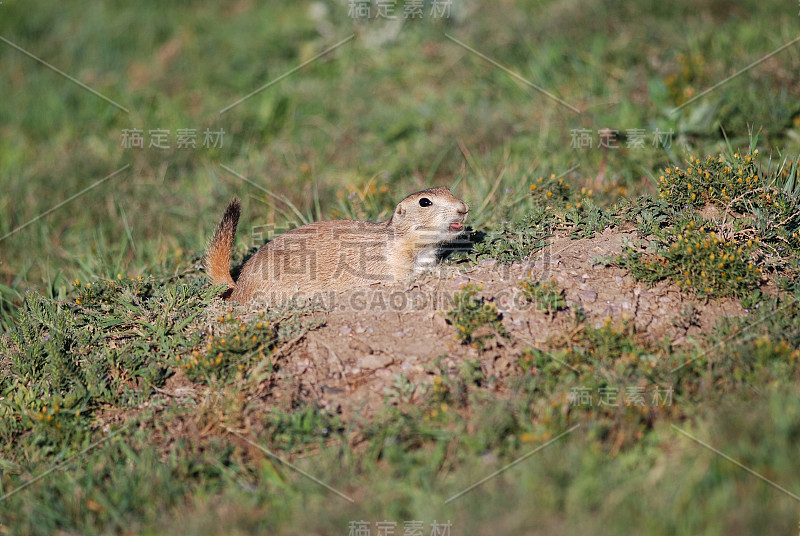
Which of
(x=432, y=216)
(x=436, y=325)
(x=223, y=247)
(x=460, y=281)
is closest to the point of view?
(x=436, y=325)

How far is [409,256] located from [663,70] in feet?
11.7

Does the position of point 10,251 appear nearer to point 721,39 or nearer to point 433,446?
point 433,446

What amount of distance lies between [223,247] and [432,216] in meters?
1.40

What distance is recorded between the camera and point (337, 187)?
21.1 feet

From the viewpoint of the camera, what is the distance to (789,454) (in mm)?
2914

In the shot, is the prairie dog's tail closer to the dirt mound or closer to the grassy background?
the grassy background

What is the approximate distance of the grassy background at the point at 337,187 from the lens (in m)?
3.09

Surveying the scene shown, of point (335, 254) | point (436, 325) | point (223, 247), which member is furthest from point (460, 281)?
point (223, 247)

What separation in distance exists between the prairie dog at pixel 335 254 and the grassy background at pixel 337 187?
13.2 inches

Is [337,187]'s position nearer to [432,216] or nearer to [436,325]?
[432,216]

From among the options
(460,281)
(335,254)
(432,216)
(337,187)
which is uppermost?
(337,187)

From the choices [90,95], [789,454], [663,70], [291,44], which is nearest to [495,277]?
[789,454]

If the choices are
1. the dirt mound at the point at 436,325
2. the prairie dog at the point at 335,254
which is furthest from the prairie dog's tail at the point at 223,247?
the dirt mound at the point at 436,325

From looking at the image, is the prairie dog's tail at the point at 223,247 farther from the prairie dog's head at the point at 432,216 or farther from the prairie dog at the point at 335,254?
the prairie dog's head at the point at 432,216
